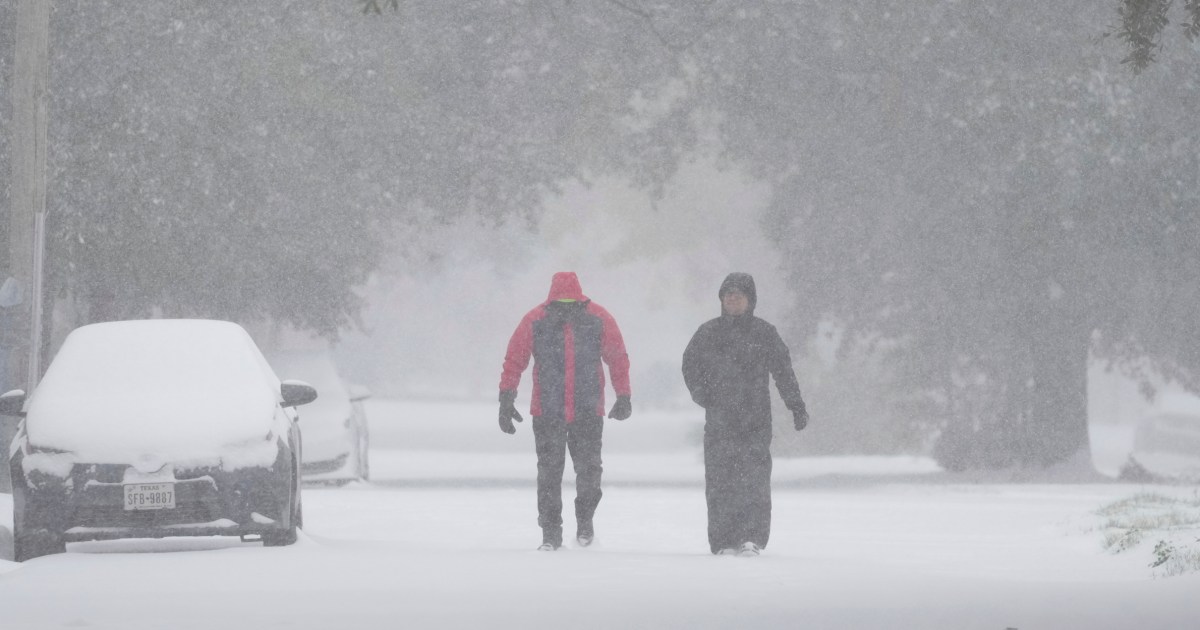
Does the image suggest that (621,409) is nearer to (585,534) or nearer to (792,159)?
(585,534)

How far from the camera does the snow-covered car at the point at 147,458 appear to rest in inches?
488

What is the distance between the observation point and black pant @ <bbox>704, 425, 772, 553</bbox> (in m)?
13.0

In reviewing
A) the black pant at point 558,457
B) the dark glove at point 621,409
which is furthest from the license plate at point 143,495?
the dark glove at point 621,409

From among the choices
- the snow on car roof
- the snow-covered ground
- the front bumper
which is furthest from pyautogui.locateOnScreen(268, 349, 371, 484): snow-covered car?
the front bumper

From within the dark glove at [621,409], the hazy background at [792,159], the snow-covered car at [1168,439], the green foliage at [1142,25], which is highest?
the hazy background at [792,159]

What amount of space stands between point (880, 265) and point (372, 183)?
744 cm

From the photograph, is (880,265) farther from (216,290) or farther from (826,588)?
(826,588)

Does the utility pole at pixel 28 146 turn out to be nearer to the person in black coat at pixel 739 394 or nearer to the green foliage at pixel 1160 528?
the person in black coat at pixel 739 394

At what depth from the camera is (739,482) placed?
1300 cm

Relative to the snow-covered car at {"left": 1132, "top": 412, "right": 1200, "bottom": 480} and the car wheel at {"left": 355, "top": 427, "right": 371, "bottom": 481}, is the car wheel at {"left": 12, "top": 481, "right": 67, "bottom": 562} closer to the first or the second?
the car wheel at {"left": 355, "top": 427, "right": 371, "bottom": 481}

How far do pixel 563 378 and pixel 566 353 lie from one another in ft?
0.52

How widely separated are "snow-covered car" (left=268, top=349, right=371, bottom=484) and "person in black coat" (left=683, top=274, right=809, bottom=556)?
11149 millimetres

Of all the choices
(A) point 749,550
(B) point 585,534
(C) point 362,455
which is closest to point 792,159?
(C) point 362,455

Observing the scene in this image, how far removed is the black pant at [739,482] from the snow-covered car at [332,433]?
11.0 metres
